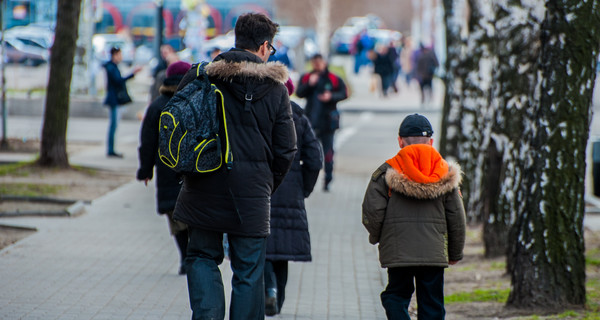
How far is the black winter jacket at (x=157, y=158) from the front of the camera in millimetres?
6555

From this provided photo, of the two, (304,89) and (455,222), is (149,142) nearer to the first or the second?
(455,222)

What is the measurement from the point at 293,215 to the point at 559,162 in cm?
189

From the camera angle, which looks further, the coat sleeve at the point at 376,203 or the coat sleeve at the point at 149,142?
the coat sleeve at the point at 149,142

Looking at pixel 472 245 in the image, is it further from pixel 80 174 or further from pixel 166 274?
pixel 80 174

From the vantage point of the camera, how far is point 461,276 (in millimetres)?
8281

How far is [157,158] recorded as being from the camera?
6.71m

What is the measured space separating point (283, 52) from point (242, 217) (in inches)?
1052

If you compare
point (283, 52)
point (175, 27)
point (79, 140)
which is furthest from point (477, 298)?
point (175, 27)

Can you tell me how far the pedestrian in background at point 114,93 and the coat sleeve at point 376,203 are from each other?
10726 mm

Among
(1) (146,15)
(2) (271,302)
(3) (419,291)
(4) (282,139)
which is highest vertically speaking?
(1) (146,15)

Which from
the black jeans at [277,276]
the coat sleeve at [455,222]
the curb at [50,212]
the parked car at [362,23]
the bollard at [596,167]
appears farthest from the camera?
the parked car at [362,23]

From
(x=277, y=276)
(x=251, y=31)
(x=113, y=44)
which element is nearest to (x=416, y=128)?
(x=251, y=31)

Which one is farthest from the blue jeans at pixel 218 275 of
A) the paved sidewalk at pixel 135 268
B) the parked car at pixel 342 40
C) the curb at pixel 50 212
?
the parked car at pixel 342 40

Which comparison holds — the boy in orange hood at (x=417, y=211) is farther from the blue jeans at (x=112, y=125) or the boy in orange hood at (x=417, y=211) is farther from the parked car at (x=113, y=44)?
the parked car at (x=113, y=44)
